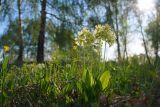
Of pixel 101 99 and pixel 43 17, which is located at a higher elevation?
pixel 43 17

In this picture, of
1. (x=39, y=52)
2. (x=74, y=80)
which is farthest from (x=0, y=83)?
(x=39, y=52)

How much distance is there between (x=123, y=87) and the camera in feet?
9.66

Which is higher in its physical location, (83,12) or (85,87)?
(83,12)

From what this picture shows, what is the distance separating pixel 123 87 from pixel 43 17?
13.3 m

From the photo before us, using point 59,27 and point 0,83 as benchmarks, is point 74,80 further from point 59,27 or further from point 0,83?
point 59,27

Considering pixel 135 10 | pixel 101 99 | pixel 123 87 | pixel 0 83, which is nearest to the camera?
pixel 101 99

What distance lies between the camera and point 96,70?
303 centimetres

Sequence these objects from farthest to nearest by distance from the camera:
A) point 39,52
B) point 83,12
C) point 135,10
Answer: point 135,10 < point 39,52 < point 83,12

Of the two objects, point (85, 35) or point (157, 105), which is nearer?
point (157, 105)

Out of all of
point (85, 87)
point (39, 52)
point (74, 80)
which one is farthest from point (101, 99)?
point (39, 52)

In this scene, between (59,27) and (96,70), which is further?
(59,27)

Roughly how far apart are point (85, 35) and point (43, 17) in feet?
43.0

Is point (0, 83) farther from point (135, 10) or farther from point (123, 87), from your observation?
point (135, 10)

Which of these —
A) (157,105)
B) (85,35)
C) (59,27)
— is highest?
(59,27)
